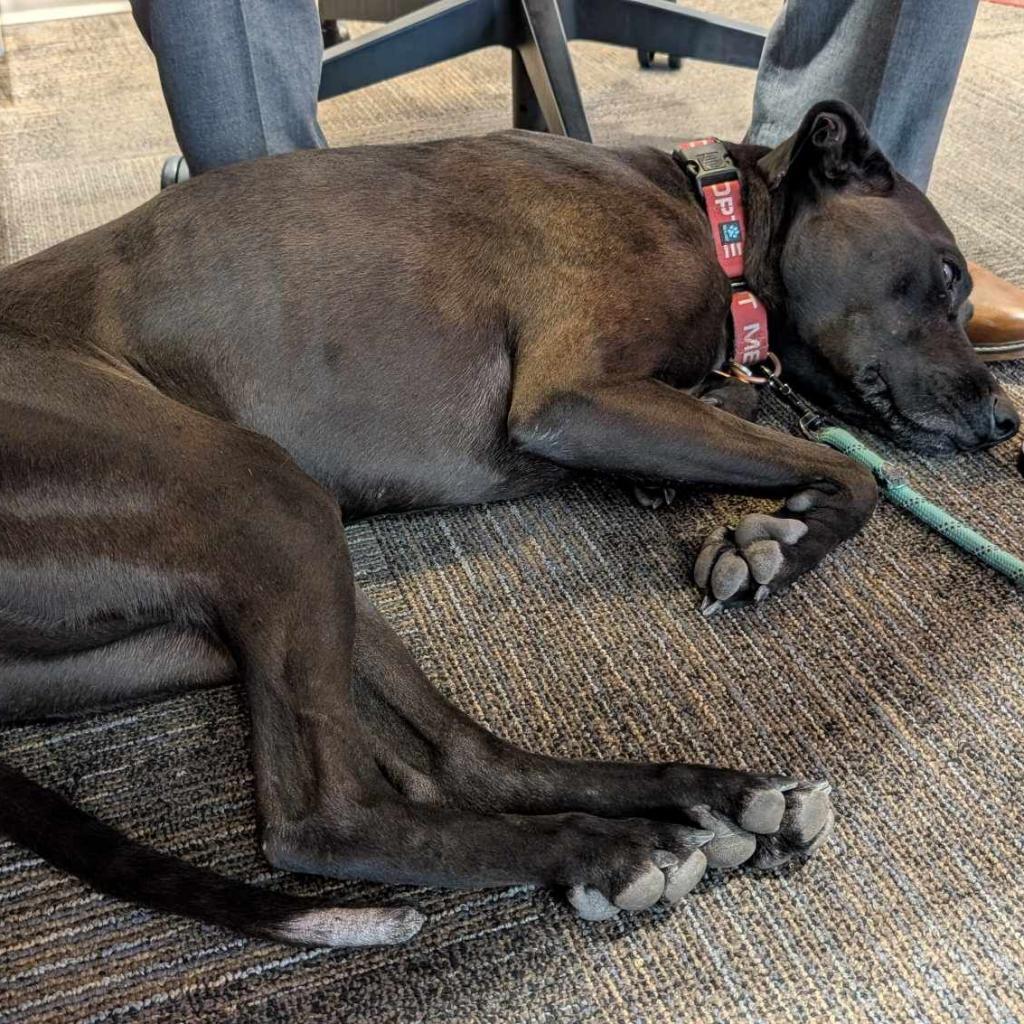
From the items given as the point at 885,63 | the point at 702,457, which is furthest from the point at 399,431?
the point at 885,63

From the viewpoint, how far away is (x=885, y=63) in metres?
2.43

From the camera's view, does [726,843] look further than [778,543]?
No

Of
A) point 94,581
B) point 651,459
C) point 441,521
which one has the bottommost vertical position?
point 441,521

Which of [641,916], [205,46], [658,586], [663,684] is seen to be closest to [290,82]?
[205,46]

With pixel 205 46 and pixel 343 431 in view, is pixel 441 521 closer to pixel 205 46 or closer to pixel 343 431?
pixel 343 431

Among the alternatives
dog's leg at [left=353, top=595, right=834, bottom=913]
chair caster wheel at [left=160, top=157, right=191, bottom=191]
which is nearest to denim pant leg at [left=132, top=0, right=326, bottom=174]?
chair caster wheel at [left=160, top=157, right=191, bottom=191]

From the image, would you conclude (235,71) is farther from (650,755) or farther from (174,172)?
(650,755)

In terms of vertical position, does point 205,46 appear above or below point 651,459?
above

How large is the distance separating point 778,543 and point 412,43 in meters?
2.09

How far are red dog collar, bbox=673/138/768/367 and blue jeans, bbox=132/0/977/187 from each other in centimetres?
70

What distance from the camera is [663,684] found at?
1.53 m

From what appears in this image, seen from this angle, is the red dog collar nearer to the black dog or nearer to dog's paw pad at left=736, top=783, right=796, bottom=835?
the black dog

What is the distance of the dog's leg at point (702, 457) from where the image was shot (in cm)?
168

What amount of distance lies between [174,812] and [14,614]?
319 millimetres
